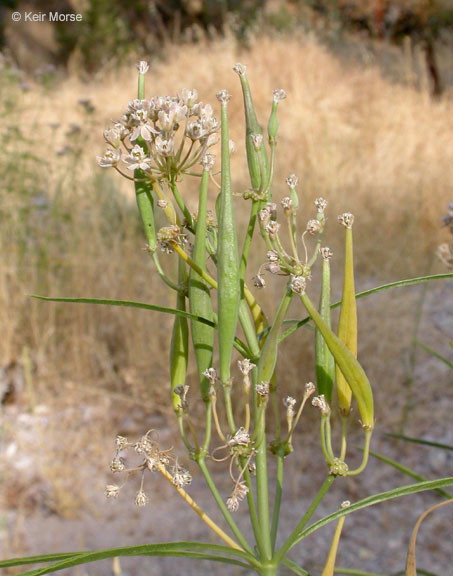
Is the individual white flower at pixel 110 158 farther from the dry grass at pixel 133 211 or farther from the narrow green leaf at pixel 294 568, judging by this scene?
the dry grass at pixel 133 211

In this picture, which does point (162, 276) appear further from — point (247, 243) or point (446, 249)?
point (446, 249)

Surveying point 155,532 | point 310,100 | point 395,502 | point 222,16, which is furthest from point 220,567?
point 222,16

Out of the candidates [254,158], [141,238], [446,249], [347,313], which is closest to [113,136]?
[254,158]

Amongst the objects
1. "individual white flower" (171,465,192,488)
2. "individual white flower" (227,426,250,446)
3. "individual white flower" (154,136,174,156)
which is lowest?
"individual white flower" (171,465,192,488)

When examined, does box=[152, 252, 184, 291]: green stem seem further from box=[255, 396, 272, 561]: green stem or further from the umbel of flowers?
box=[255, 396, 272, 561]: green stem

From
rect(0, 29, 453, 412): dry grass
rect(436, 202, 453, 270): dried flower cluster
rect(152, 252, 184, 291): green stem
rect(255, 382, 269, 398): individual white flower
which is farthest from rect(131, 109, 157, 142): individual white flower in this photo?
rect(0, 29, 453, 412): dry grass
